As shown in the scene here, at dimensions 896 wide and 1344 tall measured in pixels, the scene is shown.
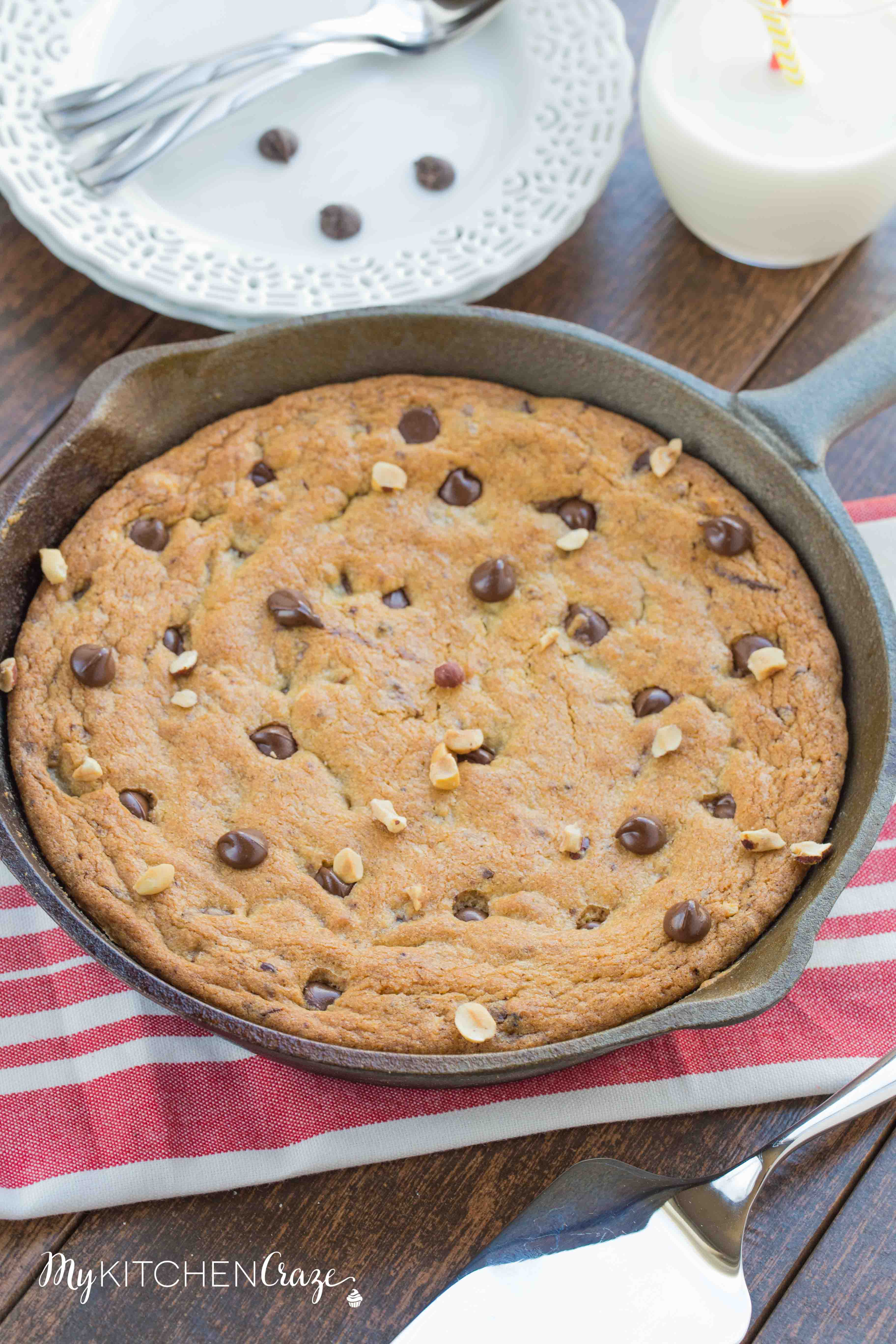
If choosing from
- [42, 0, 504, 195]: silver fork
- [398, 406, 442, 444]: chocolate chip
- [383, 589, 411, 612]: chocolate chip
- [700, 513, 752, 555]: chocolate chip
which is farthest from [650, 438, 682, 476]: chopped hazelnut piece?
[42, 0, 504, 195]: silver fork

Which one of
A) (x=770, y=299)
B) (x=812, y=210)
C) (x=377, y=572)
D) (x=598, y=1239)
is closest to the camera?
(x=598, y=1239)

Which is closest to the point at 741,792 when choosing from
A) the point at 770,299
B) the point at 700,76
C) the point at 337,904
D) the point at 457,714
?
the point at 457,714

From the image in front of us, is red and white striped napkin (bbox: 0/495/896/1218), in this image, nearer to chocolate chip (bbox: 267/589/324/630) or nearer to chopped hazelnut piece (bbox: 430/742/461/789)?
chopped hazelnut piece (bbox: 430/742/461/789)

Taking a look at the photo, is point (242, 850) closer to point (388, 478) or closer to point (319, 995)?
point (319, 995)

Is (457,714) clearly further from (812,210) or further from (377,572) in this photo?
(812,210)


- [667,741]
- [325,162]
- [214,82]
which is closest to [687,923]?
[667,741]

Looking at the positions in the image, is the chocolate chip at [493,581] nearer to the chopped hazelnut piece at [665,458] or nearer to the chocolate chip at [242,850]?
the chopped hazelnut piece at [665,458]
